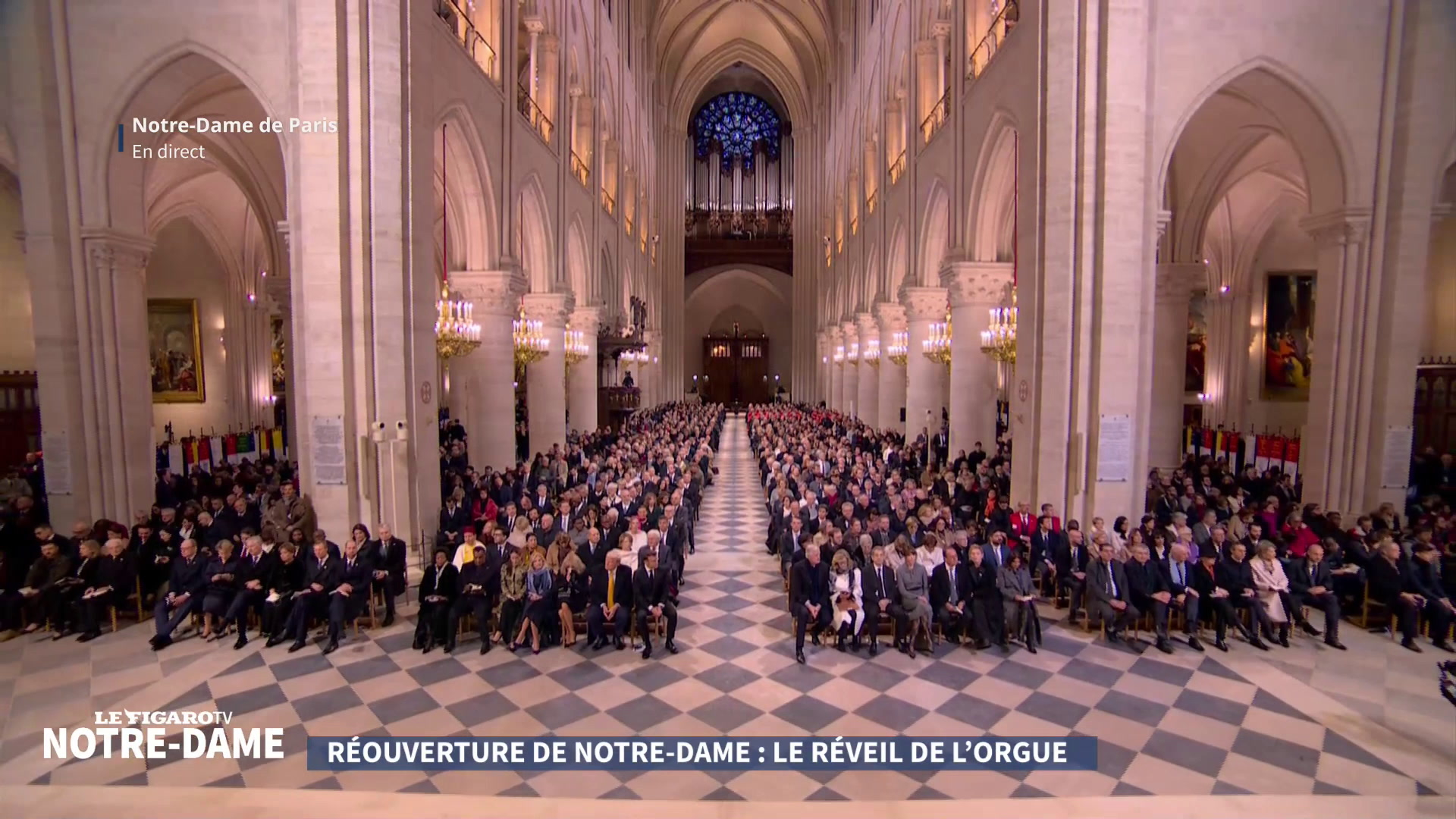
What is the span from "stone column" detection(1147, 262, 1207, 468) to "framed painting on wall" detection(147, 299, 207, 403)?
26036mm

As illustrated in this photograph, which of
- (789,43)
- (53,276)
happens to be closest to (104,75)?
(53,276)

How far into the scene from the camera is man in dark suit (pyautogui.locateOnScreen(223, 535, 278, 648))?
7.23m

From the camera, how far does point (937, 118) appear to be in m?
16.4

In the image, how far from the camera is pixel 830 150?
33938mm

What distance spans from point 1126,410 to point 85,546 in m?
12.1

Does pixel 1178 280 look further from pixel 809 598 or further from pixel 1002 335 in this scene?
pixel 809 598

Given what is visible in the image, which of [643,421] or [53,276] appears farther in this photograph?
[643,421]

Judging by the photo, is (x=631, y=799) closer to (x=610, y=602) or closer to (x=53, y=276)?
(x=610, y=602)

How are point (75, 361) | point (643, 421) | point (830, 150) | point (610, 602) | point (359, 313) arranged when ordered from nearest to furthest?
1. point (610, 602)
2. point (359, 313)
3. point (75, 361)
4. point (643, 421)
5. point (830, 150)

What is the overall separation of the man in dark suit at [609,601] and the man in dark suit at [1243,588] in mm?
5895

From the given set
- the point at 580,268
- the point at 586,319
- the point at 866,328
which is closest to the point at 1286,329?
the point at 866,328

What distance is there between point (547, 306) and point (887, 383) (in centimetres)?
1085

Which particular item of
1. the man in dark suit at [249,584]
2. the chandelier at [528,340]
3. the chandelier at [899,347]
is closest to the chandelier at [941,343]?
the chandelier at [899,347]

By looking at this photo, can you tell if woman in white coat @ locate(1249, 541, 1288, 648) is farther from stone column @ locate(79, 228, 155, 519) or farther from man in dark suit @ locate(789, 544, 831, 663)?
stone column @ locate(79, 228, 155, 519)
